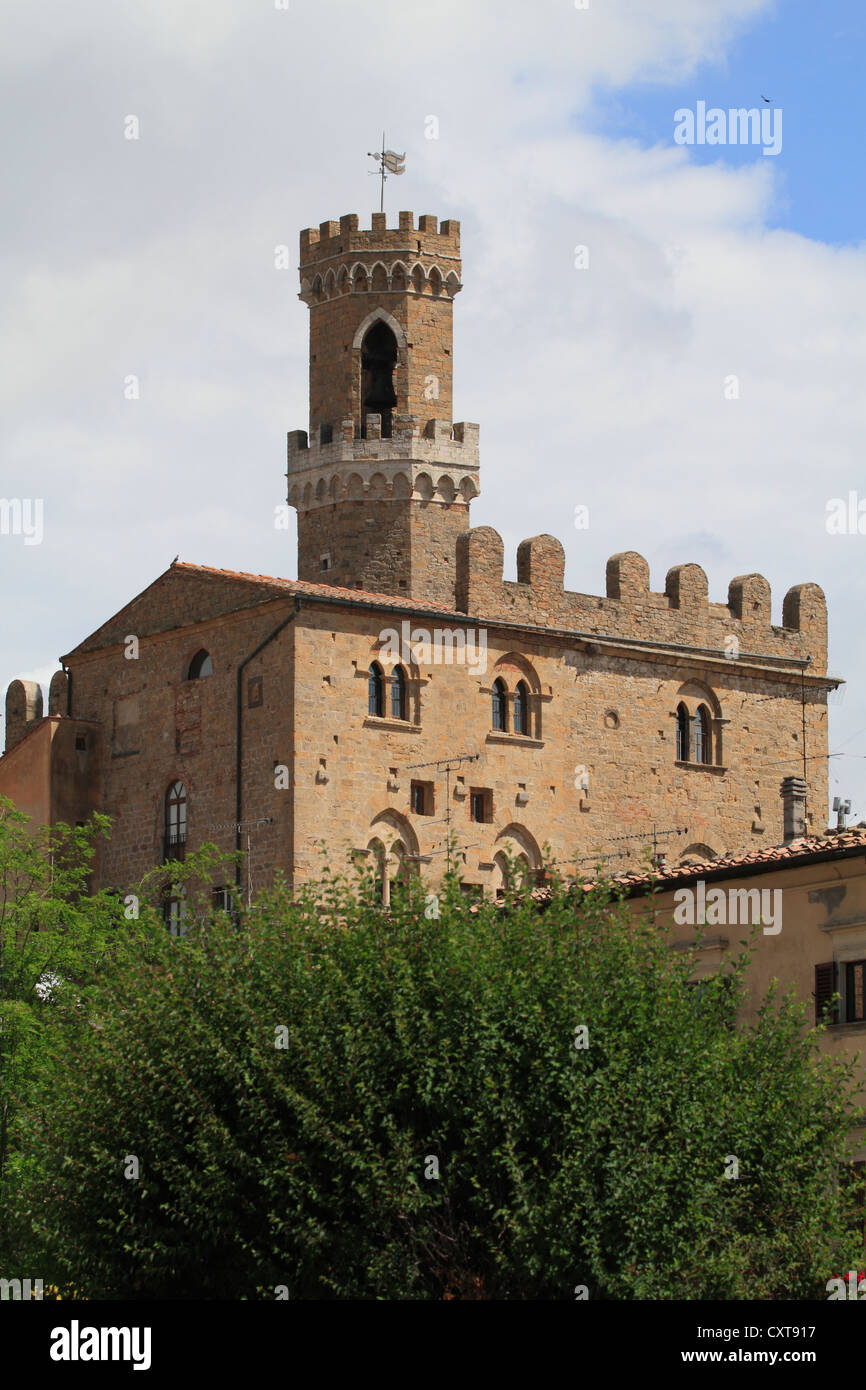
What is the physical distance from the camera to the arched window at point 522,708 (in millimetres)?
51906

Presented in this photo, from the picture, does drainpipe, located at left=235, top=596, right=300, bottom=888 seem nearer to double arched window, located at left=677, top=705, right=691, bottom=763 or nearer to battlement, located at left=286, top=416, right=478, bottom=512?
battlement, located at left=286, top=416, right=478, bottom=512

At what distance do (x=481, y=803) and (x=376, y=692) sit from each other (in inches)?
126

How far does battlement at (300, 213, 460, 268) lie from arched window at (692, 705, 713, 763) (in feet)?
40.8

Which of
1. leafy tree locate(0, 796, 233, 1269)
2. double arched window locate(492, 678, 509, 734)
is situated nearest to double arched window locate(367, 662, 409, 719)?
double arched window locate(492, 678, 509, 734)

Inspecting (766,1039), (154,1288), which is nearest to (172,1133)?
(154,1288)

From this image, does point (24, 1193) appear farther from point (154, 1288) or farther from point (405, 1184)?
point (405, 1184)

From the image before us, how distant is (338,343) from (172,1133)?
32.3 m

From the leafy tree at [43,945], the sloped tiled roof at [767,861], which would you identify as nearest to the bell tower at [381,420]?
the leafy tree at [43,945]

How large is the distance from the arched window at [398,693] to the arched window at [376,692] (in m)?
0.24

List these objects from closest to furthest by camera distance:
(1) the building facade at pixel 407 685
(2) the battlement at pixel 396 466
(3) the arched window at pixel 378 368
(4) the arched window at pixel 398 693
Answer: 1. (1) the building facade at pixel 407 685
2. (4) the arched window at pixel 398 693
3. (2) the battlement at pixel 396 466
4. (3) the arched window at pixel 378 368

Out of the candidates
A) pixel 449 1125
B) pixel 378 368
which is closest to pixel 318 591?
pixel 378 368

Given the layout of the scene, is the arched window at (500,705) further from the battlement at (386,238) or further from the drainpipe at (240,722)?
the battlement at (386,238)
